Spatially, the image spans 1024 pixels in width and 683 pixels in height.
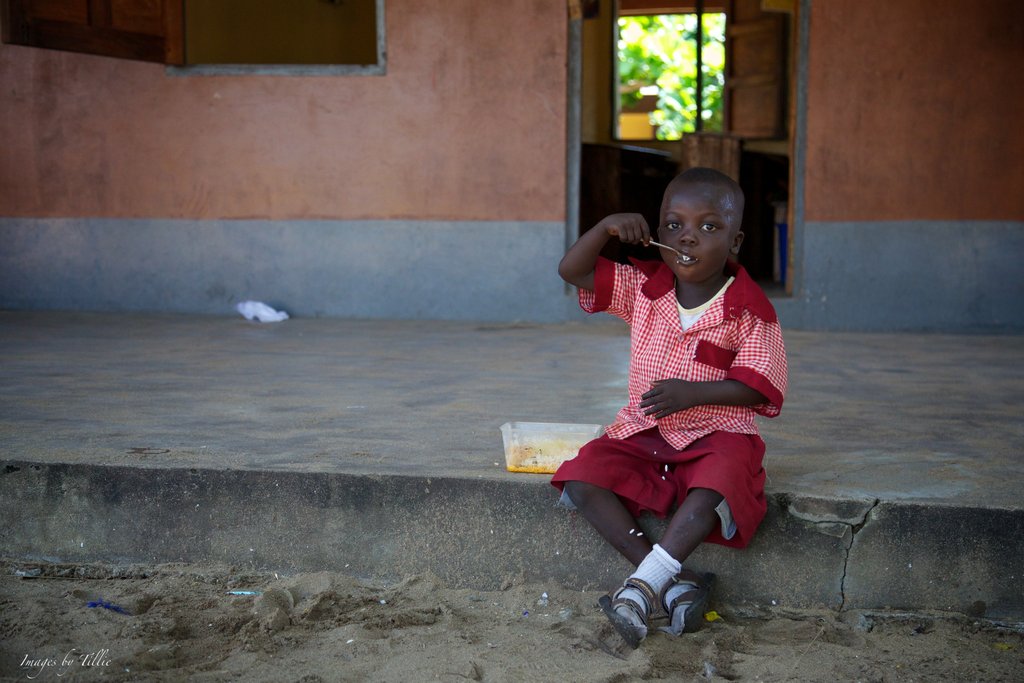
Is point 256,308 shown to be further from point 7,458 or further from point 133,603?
point 133,603

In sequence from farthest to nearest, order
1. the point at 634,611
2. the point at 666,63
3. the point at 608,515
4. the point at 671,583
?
the point at 666,63
the point at 608,515
the point at 671,583
the point at 634,611

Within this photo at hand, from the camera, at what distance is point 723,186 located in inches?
99.4

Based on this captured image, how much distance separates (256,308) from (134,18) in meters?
1.86

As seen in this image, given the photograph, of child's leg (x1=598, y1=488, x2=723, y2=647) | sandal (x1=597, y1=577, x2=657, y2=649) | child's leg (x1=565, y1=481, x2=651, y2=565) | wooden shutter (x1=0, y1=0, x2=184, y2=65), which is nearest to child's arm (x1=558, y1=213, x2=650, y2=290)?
child's leg (x1=565, y1=481, x2=651, y2=565)

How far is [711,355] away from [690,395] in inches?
7.3

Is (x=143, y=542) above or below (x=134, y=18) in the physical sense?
below

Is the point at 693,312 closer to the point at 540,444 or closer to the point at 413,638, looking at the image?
the point at 540,444

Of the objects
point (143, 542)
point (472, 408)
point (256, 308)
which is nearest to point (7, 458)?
point (143, 542)

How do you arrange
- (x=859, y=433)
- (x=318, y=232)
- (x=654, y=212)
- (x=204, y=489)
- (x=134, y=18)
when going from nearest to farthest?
(x=204, y=489), (x=859, y=433), (x=134, y=18), (x=318, y=232), (x=654, y=212)

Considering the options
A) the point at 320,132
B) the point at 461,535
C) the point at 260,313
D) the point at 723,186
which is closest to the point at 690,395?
the point at 723,186

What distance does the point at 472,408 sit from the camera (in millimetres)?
3619

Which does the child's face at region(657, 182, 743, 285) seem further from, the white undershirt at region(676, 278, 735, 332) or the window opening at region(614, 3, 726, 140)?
the window opening at region(614, 3, 726, 140)

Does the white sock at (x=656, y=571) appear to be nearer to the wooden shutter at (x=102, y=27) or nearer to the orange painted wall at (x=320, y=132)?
the orange painted wall at (x=320, y=132)

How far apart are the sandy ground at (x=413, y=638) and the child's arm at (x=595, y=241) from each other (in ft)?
2.71
